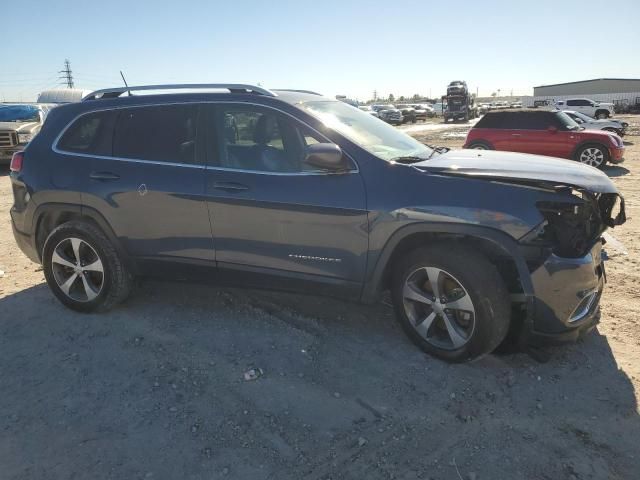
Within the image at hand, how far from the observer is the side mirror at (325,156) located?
128 inches

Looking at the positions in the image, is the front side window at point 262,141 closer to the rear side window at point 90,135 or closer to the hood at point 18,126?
the rear side window at point 90,135

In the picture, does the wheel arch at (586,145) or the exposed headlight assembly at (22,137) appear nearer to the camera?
the wheel arch at (586,145)

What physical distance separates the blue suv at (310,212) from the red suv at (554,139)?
9.16m

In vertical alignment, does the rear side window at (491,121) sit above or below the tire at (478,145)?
above

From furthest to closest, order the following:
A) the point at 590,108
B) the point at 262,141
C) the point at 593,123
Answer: the point at 590,108, the point at 593,123, the point at 262,141

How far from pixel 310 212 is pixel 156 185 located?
132 cm

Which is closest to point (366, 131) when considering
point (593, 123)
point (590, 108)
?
point (593, 123)

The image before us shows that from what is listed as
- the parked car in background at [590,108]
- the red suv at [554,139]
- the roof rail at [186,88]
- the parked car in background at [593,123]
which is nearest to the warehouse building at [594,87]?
the parked car in background at [590,108]

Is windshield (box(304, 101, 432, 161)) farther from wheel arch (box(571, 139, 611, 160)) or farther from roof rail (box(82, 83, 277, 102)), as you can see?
wheel arch (box(571, 139, 611, 160))

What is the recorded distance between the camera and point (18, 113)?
14438mm

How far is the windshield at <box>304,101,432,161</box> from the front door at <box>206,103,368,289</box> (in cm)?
24

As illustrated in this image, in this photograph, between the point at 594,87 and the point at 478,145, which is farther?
the point at 594,87

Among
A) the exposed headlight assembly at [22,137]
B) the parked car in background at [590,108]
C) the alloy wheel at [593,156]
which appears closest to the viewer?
the alloy wheel at [593,156]

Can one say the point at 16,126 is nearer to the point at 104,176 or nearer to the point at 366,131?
the point at 104,176
